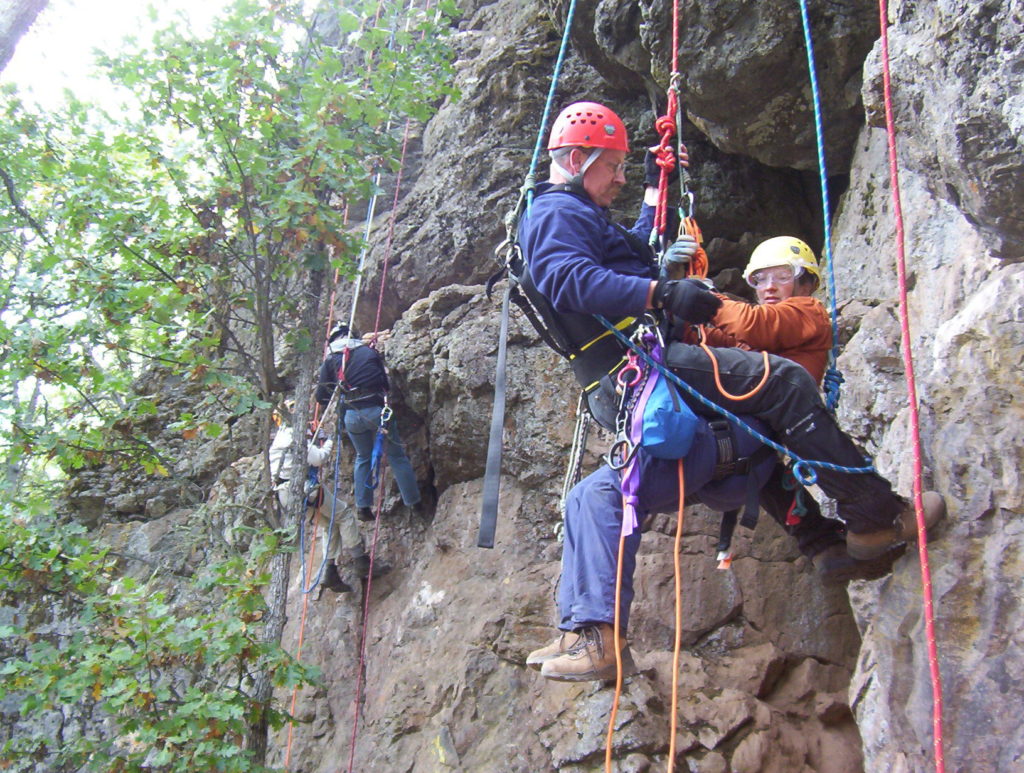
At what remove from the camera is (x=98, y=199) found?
16.9ft

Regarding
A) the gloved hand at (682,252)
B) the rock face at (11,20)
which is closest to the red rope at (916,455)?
the gloved hand at (682,252)

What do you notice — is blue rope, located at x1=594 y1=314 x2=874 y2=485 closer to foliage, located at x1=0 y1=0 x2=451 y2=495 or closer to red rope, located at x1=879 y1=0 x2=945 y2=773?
red rope, located at x1=879 y1=0 x2=945 y2=773

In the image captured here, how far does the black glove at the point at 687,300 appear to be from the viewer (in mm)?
2930

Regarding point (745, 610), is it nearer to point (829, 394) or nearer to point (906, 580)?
point (906, 580)

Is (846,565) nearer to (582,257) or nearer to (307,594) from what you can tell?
(582,257)

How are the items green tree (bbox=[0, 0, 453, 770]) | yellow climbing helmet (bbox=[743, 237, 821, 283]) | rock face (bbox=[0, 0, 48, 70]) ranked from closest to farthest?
yellow climbing helmet (bbox=[743, 237, 821, 283])
green tree (bbox=[0, 0, 453, 770])
rock face (bbox=[0, 0, 48, 70])

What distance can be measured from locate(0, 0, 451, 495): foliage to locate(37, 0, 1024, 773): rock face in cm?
109

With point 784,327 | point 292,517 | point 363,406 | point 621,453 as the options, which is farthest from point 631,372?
point 363,406

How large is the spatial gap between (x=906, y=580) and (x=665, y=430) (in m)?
1.24

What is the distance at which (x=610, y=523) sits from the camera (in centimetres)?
303

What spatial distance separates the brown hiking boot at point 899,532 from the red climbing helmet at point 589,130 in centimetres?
176

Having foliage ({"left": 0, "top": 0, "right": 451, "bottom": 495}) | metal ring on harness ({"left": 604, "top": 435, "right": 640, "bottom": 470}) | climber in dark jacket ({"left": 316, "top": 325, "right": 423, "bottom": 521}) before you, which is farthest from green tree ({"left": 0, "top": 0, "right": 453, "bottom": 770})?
metal ring on harness ({"left": 604, "top": 435, "right": 640, "bottom": 470})

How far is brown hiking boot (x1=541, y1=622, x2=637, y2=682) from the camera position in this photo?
287 centimetres

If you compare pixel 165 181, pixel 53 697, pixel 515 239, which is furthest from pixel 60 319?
pixel 515 239
